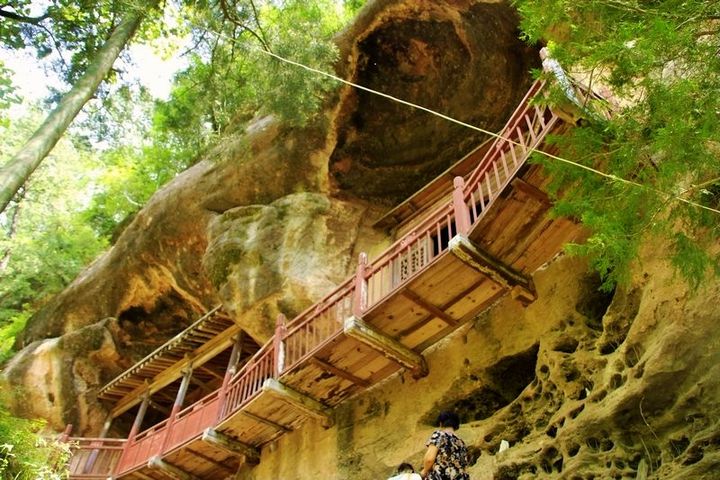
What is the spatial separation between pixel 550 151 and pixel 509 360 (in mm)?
3051

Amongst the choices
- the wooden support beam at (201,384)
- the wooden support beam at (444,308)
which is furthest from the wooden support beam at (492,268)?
the wooden support beam at (201,384)

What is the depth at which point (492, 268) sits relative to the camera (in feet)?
30.7

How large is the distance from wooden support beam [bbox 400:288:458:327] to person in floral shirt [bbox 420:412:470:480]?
9.18 ft

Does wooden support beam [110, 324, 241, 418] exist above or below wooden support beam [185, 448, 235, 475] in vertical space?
above

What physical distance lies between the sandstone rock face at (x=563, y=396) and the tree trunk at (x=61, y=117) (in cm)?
621

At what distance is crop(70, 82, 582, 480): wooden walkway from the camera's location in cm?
906

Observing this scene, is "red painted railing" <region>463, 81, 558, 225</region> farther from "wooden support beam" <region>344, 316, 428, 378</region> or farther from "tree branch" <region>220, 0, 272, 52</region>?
"tree branch" <region>220, 0, 272, 52</region>

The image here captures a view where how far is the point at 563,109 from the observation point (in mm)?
7434

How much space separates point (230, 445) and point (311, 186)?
6141 millimetres

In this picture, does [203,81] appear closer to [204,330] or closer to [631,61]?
[204,330]

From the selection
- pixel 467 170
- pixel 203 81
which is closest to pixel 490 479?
pixel 467 170

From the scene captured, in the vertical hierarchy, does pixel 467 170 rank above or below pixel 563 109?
above

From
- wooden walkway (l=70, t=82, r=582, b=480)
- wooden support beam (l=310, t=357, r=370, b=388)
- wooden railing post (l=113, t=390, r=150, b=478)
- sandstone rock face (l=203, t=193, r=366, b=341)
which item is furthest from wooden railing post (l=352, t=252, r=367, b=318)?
wooden railing post (l=113, t=390, r=150, b=478)

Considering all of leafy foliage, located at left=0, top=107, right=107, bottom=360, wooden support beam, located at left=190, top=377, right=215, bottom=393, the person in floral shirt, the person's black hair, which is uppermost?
leafy foliage, located at left=0, top=107, right=107, bottom=360
